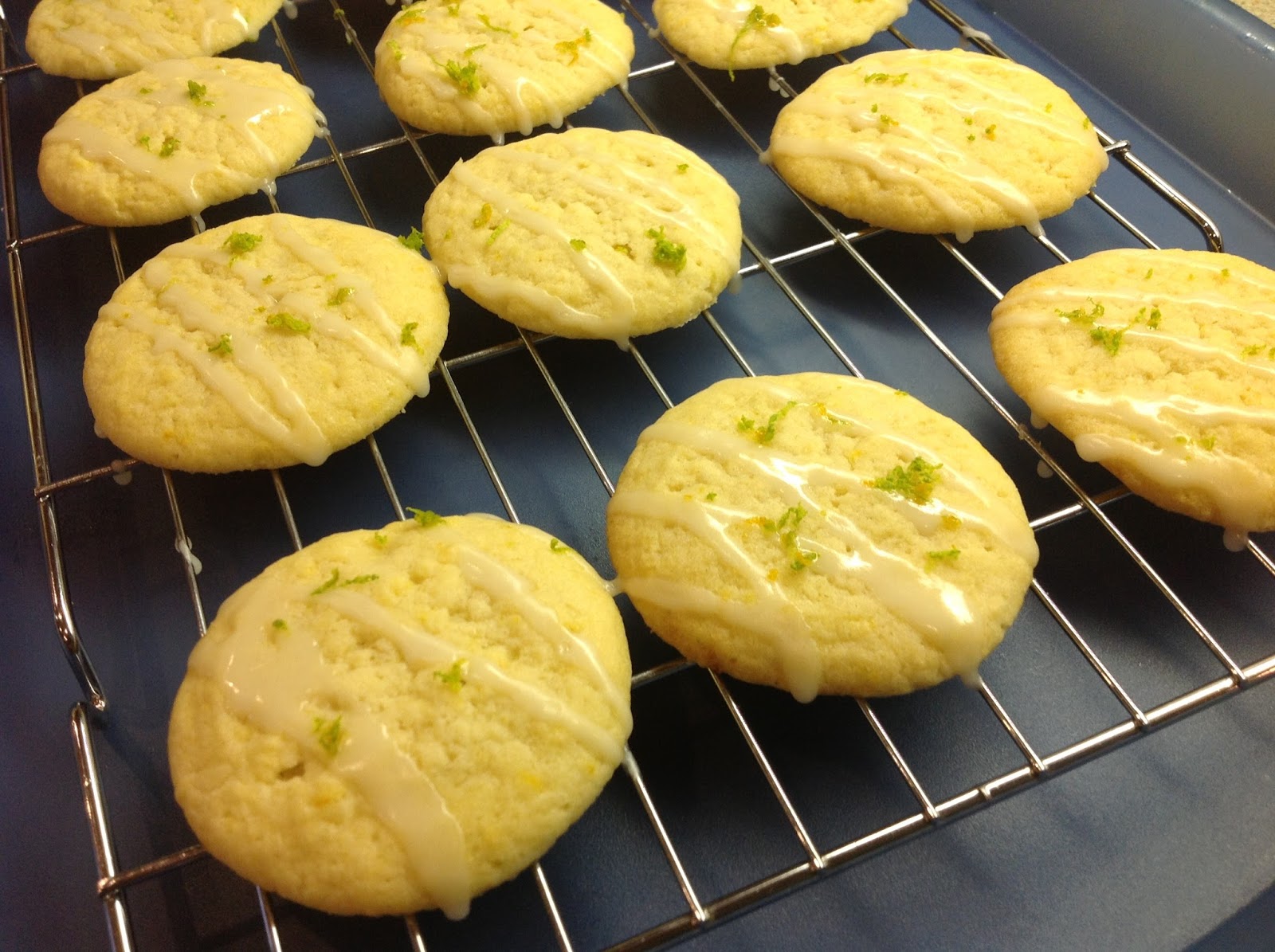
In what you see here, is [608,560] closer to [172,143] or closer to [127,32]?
[172,143]

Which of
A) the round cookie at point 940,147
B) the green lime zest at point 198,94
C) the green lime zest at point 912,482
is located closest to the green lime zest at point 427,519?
the green lime zest at point 912,482

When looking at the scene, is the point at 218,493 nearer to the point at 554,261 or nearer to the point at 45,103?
the point at 554,261

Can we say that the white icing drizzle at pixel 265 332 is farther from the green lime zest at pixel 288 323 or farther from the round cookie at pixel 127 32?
the round cookie at pixel 127 32

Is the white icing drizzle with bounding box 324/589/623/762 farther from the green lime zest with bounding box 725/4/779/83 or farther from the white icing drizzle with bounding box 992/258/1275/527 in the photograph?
the green lime zest with bounding box 725/4/779/83

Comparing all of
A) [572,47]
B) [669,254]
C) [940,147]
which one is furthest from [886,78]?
[669,254]

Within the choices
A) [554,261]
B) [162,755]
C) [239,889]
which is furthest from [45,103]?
[239,889]

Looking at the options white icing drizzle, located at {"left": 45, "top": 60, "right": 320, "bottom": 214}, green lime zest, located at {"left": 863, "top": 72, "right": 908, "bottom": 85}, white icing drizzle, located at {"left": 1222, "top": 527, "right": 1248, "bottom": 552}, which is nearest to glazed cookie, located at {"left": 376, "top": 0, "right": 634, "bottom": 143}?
white icing drizzle, located at {"left": 45, "top": 60, "right": 320, "bottom": 214}
